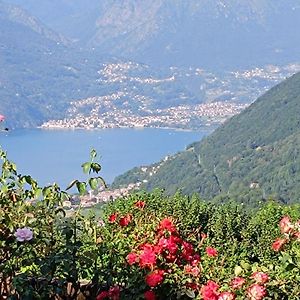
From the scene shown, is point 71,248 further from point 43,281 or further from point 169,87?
point 169,87

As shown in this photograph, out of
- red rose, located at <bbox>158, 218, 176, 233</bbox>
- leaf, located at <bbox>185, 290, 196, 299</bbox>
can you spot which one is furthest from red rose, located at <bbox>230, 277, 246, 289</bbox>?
red rose, located at <bbox>158, 218, 176, 233</bbox>

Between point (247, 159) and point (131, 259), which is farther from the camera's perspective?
point (247, 159)

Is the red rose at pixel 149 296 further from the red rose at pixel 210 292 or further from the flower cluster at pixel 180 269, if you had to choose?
the red rose at pixel 210 292

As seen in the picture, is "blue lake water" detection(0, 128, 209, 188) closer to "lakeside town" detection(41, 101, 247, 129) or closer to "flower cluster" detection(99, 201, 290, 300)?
"lakeside town" detection(41, 101, 247, 129)

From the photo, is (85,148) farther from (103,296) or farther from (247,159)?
(103,296)

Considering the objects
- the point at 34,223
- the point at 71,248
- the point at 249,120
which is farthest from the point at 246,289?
the point at 249,120

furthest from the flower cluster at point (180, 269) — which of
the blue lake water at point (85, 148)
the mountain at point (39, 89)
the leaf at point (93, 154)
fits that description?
the mountain at point (39, 89)

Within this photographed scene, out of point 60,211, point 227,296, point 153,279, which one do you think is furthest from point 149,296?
point 60,211
